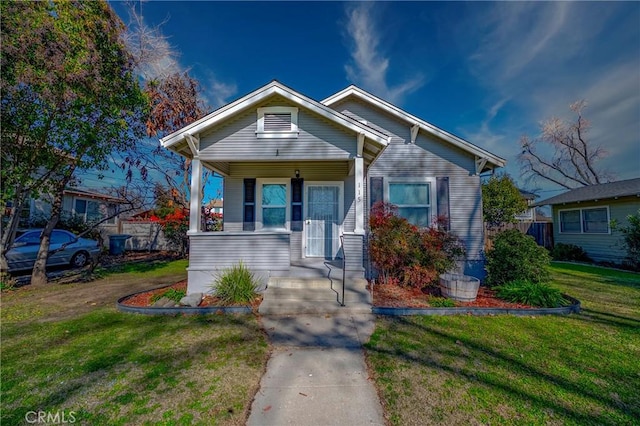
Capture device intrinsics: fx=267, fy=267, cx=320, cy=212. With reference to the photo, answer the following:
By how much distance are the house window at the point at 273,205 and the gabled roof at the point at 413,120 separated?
A: 3.23 metres

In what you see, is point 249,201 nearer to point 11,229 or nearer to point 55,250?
point 11,229

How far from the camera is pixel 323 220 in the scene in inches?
330

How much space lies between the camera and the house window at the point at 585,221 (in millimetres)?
12758

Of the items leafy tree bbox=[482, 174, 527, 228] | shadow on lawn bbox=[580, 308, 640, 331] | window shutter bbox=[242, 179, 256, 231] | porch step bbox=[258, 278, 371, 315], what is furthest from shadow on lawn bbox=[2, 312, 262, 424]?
leafy tree bbox=[482, 174, 527, 228]

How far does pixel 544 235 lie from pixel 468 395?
59.1ft

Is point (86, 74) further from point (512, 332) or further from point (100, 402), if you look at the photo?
point (512, 332)

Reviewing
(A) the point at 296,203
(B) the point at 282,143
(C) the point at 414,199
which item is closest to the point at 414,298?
(C) the point at 414,199

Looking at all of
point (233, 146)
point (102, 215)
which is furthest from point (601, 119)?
point (102, 215)

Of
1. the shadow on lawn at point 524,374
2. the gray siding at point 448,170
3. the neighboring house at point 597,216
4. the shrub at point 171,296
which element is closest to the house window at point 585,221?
the neighboring house at point 597,216

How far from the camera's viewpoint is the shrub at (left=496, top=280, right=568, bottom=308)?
17.8ft

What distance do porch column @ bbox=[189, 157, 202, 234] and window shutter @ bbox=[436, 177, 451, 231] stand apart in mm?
6941

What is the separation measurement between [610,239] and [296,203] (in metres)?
14.4

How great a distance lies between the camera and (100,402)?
261 cm

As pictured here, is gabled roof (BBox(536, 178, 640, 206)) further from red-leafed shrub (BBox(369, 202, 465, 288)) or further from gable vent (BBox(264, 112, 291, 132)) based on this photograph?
gable vent (BBox(264, 112, 291, 132))
